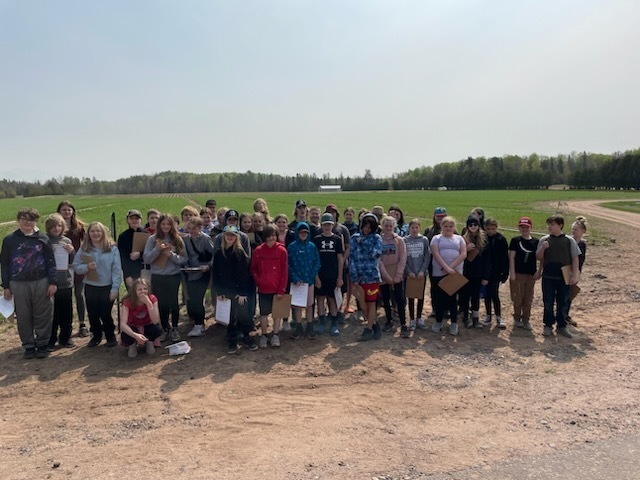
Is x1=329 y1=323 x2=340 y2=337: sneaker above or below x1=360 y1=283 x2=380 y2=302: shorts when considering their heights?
below

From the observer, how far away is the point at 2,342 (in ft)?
22.0

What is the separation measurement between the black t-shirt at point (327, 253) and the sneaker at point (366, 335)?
3.26ft

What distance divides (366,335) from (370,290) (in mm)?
718

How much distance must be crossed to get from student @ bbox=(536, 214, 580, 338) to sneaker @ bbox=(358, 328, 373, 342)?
288 centimetres

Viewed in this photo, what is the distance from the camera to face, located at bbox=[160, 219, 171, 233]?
21.6 ft

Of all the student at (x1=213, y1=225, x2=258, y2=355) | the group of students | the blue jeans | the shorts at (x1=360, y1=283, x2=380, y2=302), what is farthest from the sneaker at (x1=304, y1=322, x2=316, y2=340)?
the blue jeans

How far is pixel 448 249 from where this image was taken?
23.3 feet

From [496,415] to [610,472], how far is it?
1.13 meters

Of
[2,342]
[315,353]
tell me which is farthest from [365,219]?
[2,342]

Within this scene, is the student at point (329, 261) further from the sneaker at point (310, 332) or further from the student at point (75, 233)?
the student at point (75, 233)

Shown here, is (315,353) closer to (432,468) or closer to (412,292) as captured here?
(412,292)

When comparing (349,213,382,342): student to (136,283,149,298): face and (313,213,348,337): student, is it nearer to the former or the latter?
(313,213,348,337): student

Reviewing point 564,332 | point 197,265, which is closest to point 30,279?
point 197,265

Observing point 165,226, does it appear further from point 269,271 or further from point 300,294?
point 300,294
